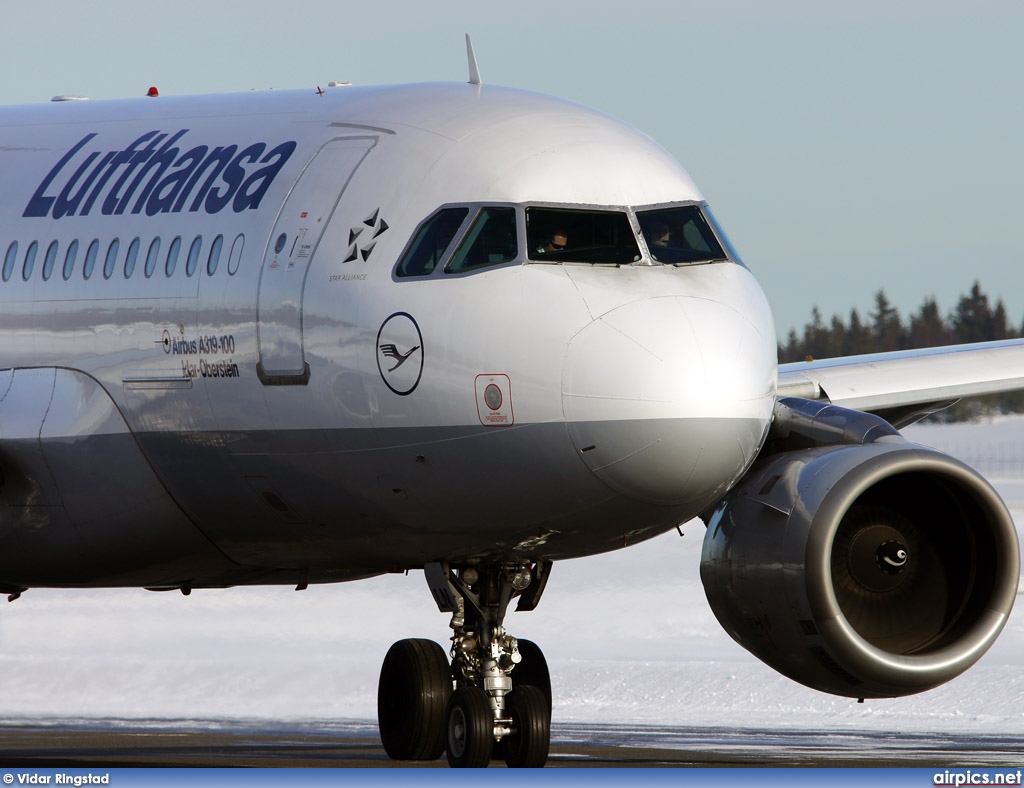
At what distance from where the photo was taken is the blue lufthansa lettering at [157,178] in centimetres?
1525

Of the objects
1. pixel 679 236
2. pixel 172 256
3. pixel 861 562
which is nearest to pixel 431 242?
pixel 679 236

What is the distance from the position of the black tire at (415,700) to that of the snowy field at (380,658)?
19.1 ft

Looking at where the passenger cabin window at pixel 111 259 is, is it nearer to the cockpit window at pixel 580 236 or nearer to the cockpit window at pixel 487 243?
the cockpit window at pixel 487 243

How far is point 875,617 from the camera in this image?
15.5m

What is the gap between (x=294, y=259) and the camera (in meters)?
14.4

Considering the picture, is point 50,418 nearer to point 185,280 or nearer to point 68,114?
point 185,280

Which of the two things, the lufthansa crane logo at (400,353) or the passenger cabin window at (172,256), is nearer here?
the lufthansa crane logo at (400,353)

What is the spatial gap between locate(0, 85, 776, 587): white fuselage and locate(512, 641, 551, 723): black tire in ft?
5.20

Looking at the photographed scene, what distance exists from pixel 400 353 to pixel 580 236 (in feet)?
4.29

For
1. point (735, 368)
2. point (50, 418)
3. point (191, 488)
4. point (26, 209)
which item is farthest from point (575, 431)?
point (26, 209)

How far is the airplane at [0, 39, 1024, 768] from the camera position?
43.5 feet

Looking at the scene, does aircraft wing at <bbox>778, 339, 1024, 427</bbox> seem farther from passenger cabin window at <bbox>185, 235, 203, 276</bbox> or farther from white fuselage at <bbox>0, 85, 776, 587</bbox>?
passenger cabin window at <bbox>185, 235, 203, 276</bbox>

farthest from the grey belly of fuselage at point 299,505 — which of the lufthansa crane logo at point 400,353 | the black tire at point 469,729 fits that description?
the black tire at point 469,729

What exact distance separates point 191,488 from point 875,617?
4.72 metres
